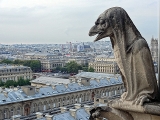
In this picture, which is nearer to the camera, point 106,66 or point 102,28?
point 102,28

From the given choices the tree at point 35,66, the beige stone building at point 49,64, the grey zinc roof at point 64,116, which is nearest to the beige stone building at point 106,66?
the tree at point 35,66

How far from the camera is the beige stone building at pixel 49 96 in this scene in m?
32.0

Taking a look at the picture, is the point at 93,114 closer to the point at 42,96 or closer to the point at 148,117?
the point at 148,117

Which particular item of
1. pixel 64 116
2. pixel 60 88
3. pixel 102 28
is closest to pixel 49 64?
pixel 60 88

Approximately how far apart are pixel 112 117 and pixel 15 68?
264ft

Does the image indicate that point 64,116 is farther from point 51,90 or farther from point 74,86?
point 74,86

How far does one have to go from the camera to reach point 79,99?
3891 centimetres

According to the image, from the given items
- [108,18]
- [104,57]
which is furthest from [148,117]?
[104,57]

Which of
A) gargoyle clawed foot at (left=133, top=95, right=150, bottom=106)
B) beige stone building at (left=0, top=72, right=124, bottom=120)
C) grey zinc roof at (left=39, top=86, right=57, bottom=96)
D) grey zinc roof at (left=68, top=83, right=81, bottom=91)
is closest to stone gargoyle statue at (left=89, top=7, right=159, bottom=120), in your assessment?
gargoyle clawed foot at (left=133, top=95, right=150, bottom=106)

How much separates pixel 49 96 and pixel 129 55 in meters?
31.9

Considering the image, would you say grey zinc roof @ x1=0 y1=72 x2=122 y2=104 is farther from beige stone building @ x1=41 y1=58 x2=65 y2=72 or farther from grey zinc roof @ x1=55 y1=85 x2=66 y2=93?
beige stone building @ x1=41 y1=58 x2=65 y2=72

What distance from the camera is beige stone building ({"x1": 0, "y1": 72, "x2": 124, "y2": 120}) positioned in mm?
32031

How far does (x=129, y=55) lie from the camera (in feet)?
13.3

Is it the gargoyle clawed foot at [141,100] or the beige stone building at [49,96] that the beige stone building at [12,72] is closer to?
the beige stone building at [49,96]
